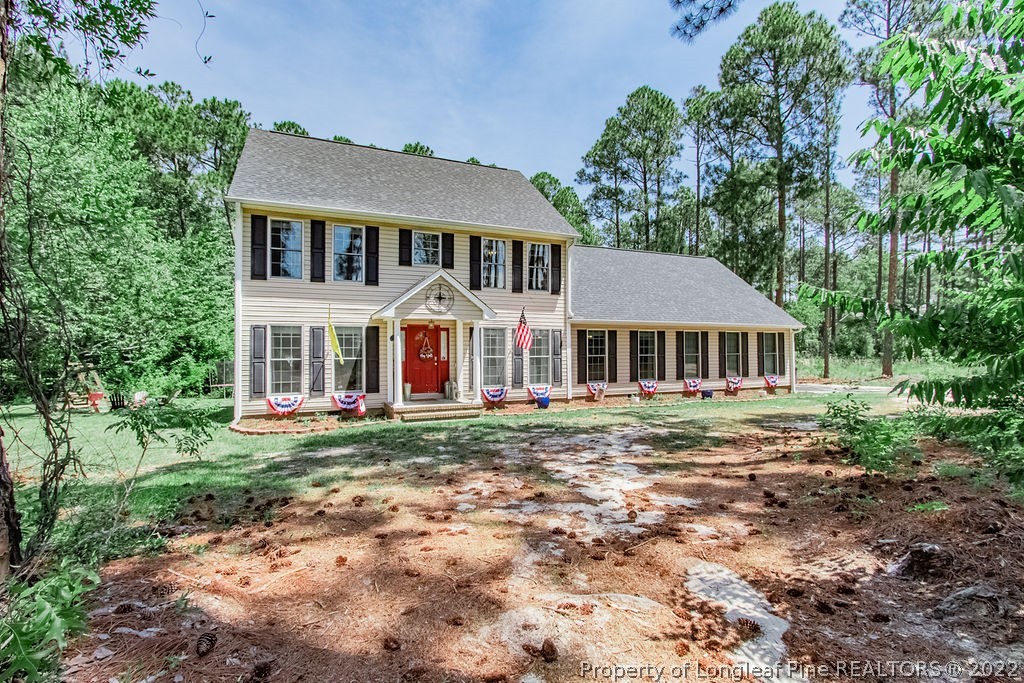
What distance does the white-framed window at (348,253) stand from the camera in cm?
1270

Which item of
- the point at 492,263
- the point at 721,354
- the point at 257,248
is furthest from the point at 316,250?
the point at 721,354

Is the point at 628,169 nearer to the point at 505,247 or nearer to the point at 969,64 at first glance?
Result: the point at 505,247

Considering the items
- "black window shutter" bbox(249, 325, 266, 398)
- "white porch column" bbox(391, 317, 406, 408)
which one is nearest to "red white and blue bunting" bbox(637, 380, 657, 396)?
"white porch column" bbox(391, 317, 406, 408)

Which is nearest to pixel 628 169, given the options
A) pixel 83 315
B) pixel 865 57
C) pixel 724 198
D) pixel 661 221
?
pixel 661 221

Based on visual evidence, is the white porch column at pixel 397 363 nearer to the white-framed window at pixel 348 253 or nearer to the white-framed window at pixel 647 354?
the white-framed window at pixel 348 253

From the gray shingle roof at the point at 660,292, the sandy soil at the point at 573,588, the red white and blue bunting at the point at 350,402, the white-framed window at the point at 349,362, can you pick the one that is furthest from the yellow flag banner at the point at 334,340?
the gray shingle roof at the point at 660,292

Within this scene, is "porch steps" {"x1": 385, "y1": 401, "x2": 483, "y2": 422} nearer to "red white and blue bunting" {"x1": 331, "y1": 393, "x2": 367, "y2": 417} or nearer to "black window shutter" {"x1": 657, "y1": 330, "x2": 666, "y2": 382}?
"red white and blue bunting" {"x1": 331, "y1": 393, "x2": 367, "y2": 417}

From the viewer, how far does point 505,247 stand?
48.5 ft

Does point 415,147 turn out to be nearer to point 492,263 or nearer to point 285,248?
point 492,263

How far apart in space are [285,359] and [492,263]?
6408 mm

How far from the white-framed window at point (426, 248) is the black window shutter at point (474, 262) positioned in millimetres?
972

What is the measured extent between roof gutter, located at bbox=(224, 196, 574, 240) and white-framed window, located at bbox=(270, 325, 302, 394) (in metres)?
2.99

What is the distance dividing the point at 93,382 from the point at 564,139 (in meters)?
23.5

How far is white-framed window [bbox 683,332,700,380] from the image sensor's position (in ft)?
57.9
